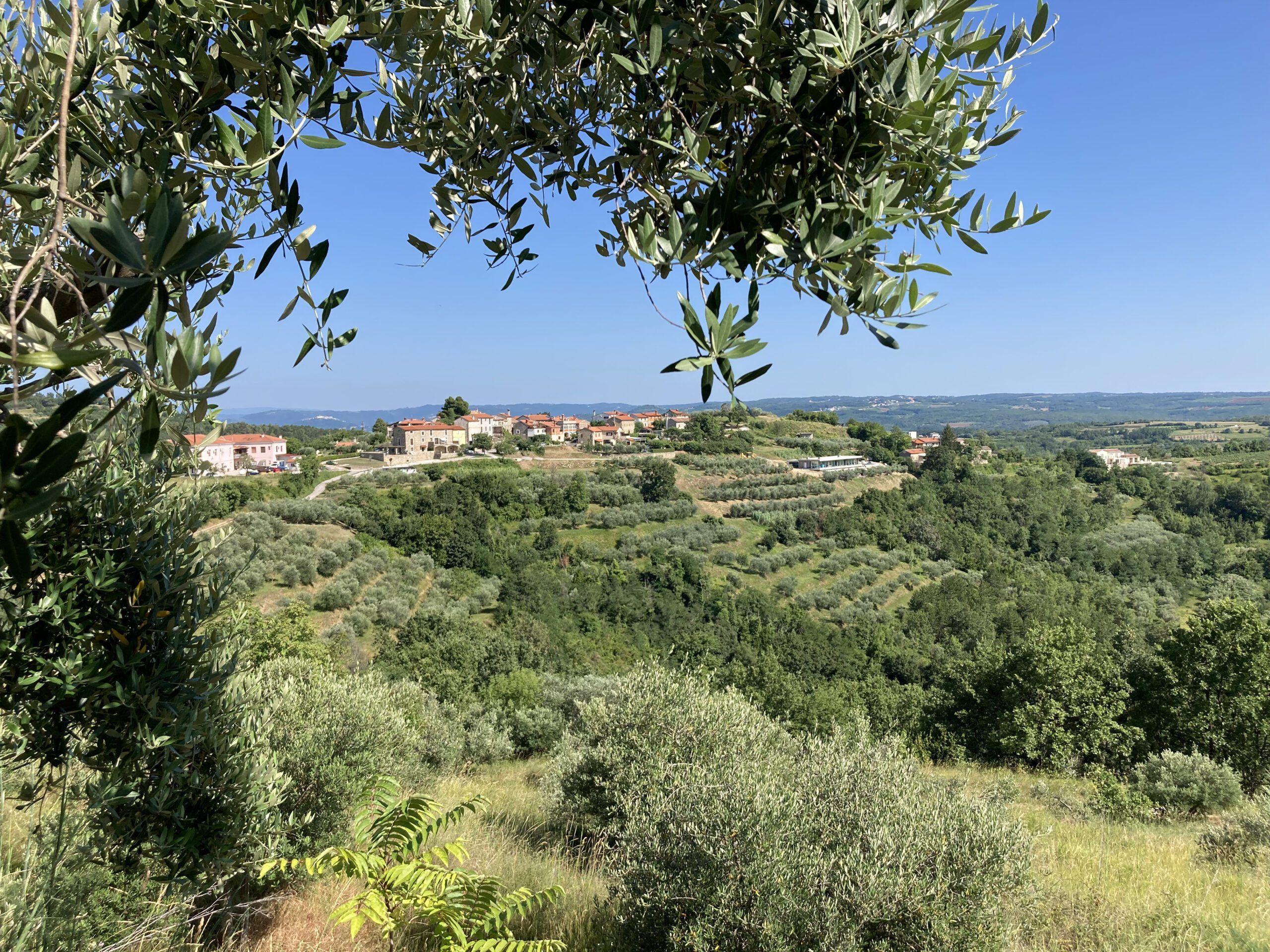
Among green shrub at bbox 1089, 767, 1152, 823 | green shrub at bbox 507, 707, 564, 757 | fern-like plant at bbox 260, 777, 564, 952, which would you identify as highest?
fern-like plant at bbox 260, 777, 564, 952

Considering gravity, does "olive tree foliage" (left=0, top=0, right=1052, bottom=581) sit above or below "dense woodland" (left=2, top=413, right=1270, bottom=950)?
above

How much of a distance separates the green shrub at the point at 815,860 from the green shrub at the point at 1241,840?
428cm

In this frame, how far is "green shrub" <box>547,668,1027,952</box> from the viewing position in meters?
3.72

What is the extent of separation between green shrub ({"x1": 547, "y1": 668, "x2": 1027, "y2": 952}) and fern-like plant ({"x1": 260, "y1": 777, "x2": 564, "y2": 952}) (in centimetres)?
82

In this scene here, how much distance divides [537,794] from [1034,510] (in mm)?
60534

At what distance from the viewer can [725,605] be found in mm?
40438

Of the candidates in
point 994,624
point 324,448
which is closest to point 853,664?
point 994,624

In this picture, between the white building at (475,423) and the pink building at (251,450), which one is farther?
the white building at (475,423)

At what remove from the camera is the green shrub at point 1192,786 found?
11.4 meters

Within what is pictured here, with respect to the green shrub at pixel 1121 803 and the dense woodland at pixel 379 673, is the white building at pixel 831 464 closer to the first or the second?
the green shrub at pixel 1121 803

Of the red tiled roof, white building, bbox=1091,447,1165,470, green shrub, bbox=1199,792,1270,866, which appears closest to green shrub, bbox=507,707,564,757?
green shrub, bbox=1199,792,1270,866

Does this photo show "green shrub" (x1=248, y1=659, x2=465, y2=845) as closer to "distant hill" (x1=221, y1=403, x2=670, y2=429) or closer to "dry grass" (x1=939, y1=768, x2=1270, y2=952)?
"dry grass" (x1=939, y1=768, x2=1270, y2=952)

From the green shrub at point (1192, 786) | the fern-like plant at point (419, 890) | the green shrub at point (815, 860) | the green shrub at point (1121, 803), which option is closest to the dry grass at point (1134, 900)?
the green shrub at point (815, 860)

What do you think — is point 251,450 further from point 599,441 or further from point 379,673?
point 379,673
